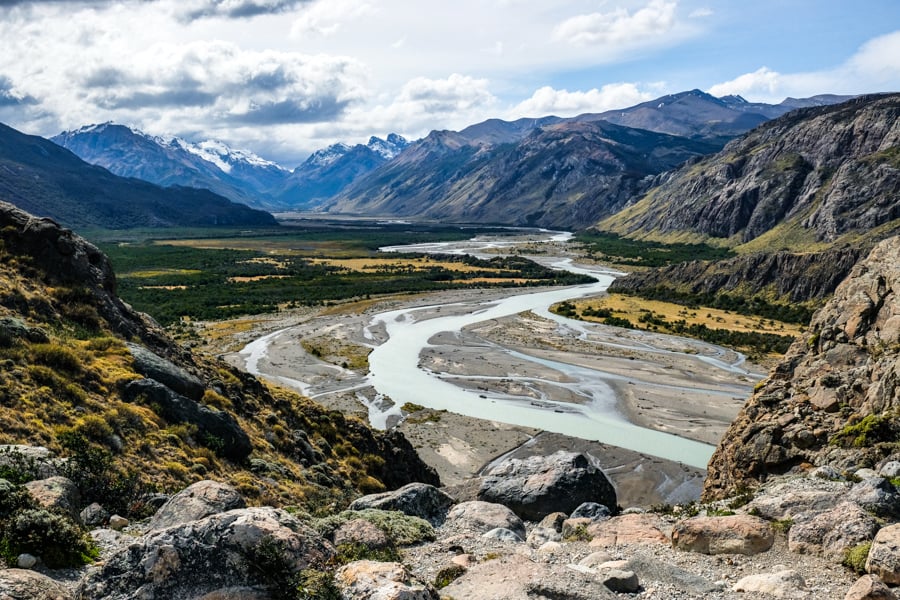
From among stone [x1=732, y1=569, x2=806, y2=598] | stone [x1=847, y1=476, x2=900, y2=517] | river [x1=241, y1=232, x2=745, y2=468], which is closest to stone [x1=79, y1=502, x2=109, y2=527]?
stone [x1=732, y1=569, x2=806, y2=598]

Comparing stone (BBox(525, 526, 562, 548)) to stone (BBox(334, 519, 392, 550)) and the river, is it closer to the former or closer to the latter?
stone (BBox(334, 519, 392, 550))

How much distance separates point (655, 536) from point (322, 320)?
9679cm

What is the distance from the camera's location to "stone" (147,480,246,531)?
14414mm

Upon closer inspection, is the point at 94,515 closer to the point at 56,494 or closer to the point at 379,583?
the point at 56,494

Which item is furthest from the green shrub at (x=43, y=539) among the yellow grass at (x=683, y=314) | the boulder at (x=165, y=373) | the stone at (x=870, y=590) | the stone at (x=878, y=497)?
the yellow grass at (x=683, y=314)

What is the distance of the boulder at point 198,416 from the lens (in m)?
25.2

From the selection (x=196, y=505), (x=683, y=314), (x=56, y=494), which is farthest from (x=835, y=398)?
(x=683, y=314)

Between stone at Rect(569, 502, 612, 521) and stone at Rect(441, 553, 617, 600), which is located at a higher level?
stone at Rect(441, 553, 617, 600)

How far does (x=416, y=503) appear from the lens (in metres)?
20.6

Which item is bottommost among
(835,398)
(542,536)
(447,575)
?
(542,536)

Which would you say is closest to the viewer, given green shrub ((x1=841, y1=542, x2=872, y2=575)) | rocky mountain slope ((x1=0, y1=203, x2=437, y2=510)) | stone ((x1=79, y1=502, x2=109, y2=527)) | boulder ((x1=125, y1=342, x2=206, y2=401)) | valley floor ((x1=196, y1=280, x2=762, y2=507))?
green shrub ((x1=841, y1=542, x2=872, y2=575))

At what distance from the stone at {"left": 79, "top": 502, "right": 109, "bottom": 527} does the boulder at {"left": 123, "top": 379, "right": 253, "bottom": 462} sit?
28.5 ft

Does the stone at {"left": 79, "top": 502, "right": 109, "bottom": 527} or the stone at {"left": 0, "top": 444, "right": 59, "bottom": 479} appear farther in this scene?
the stone at {"left": 79, "top": 502, "right": 109, "bottom": 527}

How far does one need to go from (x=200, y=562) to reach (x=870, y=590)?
12.5 m
